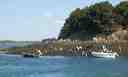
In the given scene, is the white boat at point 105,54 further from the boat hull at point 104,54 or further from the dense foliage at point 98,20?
the dense foliage at point 98,20

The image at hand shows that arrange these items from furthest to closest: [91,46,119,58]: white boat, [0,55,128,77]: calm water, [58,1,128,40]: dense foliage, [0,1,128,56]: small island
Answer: [58,1,128,40]: dense foliage < [0,1,128,56]: small island < [91,46,119,58]: white boat < [0,55,128,77]: calm water

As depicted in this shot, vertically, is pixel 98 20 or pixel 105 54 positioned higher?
pixel 98 20

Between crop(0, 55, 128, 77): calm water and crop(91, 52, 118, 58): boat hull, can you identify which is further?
crop(91, 52, 118, 58): boat hull

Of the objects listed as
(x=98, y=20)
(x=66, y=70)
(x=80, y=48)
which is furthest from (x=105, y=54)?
(x=66, y=70)

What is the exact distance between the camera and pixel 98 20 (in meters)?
167

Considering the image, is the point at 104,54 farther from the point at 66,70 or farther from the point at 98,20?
the point at 66,70

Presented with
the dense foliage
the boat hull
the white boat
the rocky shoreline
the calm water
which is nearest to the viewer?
the calm water

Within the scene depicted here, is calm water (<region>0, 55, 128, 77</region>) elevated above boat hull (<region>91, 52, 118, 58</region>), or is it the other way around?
boat hull (<region>91, 52, 118, 58</region>)

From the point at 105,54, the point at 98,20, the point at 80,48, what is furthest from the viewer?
the point at 98,20

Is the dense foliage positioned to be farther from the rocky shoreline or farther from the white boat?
the white boat

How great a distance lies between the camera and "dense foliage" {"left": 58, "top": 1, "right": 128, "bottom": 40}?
165 metres

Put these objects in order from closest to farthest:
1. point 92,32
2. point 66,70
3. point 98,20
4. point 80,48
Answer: point 66,70 → point 80,48 → point 98,20 → point 92,32

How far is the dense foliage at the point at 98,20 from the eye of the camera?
165 m

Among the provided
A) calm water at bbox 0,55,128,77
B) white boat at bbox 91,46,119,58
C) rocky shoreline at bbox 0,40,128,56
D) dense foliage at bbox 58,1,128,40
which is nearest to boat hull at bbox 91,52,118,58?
white boat at bbox 91,46,119,58
